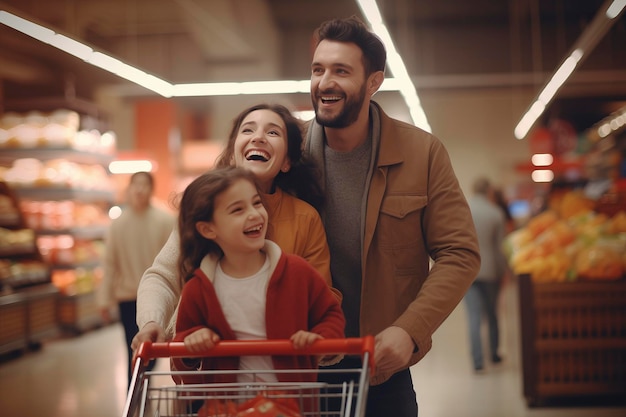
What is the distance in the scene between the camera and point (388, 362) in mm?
1958

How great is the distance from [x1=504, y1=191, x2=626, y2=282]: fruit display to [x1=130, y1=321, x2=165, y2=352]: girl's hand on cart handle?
14.6 feet

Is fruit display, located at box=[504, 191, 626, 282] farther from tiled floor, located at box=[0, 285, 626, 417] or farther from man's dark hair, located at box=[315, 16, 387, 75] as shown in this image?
man's dark hair, located at box=[315, 16, 387, 75]

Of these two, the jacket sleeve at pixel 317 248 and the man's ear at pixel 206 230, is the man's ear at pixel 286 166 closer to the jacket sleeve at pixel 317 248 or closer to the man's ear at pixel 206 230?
the jacket sleeve at pixel 317 248

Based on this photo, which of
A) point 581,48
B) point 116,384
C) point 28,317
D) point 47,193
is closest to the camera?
point 116,384

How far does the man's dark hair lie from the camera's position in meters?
2.14

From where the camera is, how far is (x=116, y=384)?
6.96m

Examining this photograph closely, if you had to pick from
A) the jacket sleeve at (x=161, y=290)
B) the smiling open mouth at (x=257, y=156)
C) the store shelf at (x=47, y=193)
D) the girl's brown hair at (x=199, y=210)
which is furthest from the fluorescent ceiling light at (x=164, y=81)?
the girl's brown hair at (x=199, y=210)

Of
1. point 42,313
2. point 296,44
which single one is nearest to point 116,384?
point 42,313

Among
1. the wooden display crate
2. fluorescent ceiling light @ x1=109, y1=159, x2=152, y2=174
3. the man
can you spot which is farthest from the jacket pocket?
fluorescent ceiling light @ x1=109, y1=159, x2=152, y2=174

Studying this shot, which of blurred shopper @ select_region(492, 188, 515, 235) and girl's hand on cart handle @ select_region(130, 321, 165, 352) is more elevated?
blurred shopper @ select_region(492, 188, 515, 235)

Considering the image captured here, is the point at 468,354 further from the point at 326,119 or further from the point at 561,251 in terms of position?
the point at 326,119

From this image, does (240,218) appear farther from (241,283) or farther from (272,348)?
(272,348)

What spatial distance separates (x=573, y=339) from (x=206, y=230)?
4707 mm

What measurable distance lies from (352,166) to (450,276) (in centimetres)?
47
